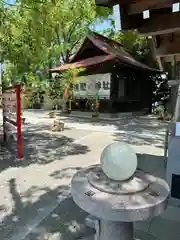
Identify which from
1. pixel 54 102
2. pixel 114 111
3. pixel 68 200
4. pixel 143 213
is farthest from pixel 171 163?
pixel 54 102

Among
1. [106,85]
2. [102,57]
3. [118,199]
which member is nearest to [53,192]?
[118,199]

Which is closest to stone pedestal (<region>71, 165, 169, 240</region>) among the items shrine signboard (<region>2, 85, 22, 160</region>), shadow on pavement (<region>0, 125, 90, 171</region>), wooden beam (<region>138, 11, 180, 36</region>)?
wooden beam (<region>138, 11, 180, 36</region>)

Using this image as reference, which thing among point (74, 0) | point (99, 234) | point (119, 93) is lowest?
point (99, 234)

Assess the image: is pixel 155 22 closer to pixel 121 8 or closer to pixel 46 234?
pixel 121 8

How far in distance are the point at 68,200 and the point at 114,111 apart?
10993 mm

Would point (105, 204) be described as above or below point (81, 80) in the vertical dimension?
below

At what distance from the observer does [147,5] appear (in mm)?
2355

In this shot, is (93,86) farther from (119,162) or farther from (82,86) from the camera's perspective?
(119,162)

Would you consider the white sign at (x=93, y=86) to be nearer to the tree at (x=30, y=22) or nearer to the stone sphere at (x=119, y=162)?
the tree at (x=30, y=22)

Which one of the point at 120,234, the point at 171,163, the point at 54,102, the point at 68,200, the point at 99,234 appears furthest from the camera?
the point at 54,102

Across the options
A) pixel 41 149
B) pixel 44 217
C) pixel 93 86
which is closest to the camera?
pixel 44 217

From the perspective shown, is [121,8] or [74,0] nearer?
[121,8]

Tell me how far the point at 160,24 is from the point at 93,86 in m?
12.2

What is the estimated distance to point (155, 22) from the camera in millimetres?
2797
